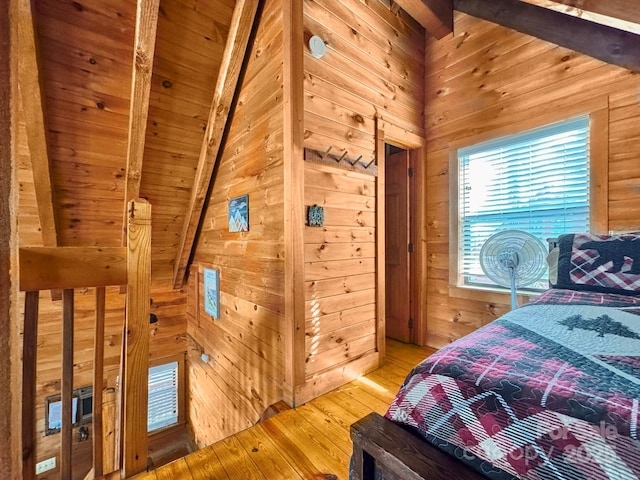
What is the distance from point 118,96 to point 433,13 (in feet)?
9.56

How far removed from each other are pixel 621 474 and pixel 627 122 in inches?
97.1

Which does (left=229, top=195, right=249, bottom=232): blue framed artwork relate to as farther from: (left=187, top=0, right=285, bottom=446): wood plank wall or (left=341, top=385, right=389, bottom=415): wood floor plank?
(left=341, top=385, right=389, bottom=415): wood floor plank

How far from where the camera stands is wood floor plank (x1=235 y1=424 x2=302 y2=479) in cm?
140

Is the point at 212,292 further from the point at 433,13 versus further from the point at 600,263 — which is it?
the point at 433,13

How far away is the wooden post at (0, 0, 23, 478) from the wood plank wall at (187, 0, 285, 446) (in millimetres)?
1355

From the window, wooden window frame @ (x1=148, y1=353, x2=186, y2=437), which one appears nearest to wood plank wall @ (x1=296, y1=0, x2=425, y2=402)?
wooden window frame @ (x1=148, y1=353, x2=186, y2=437)

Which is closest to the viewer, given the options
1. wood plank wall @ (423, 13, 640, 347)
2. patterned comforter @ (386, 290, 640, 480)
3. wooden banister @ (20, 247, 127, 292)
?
patterned comforter @ (386, 290, 640, 480)

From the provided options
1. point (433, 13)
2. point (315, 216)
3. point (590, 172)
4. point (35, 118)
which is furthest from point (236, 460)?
point (433, 13)

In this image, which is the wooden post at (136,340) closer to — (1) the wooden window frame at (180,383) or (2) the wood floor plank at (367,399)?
(2) the wood floor plank at (367,399)

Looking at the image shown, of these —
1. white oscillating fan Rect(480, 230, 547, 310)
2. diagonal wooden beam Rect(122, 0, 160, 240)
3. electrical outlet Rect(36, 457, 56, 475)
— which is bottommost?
electrical outlet Rect(36, 457, 56, 475)

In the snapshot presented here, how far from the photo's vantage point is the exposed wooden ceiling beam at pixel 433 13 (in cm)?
248

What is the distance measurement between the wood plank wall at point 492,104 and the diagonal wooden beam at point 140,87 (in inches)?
101

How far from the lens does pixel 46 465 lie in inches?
122

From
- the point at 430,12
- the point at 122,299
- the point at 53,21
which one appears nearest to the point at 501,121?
the point at 430,12
